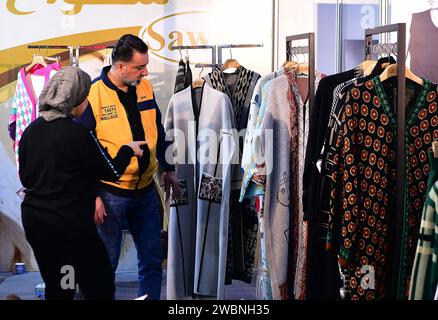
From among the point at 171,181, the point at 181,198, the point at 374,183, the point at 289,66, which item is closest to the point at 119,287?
the point at 181,198

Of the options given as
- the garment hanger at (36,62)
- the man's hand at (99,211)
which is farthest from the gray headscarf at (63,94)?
Answer: the garment hanger at (36,62)

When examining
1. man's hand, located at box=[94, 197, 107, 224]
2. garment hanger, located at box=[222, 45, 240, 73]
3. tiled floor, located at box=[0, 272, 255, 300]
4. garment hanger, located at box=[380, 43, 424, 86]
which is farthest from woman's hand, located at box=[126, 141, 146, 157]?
tiled floor, located at box=[0, 272, 255, 300]

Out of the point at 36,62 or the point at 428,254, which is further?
the point at 36,62

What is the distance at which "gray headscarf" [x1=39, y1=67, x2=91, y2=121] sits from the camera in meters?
3.59

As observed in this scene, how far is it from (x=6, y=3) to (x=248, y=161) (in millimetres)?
2980

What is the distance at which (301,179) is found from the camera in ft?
13.6

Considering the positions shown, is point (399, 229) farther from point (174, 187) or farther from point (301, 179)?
point (174, 187)

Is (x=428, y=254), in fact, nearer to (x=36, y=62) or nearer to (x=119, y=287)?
(x=119, y=287)

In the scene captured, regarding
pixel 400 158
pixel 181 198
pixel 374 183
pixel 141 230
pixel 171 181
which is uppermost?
pixel 400 158

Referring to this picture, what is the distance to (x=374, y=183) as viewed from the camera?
3.29 meters

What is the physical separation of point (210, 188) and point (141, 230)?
20.3 inches

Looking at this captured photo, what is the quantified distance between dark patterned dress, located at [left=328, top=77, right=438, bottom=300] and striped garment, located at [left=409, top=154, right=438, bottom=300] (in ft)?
1.70

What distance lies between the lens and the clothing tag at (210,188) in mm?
4781
